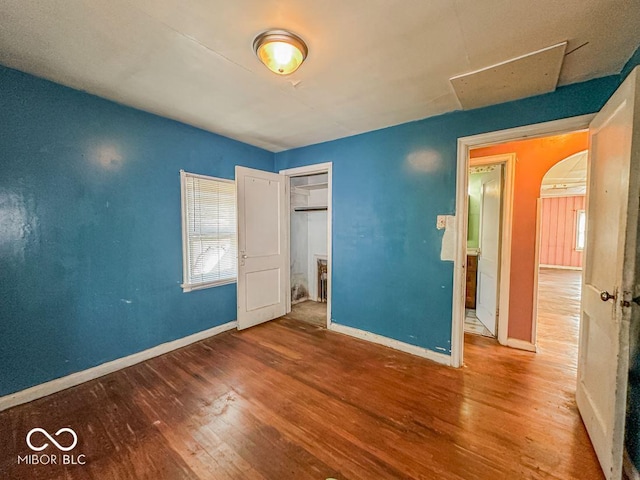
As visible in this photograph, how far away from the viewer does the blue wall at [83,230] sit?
186 cm

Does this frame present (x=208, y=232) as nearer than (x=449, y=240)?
No

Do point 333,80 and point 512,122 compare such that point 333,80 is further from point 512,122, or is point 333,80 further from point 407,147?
point 512,122

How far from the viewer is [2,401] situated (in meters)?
1.82

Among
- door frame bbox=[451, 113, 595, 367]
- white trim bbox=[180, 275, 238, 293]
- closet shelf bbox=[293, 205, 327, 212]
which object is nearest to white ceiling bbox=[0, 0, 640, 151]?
door frame bbox=[451, 113, 595, 367]

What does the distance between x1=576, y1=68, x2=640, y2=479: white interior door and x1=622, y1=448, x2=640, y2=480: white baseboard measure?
112 mm

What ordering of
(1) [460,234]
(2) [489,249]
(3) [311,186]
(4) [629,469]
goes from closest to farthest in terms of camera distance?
(4) [629,469]
(1) [460,234]
(2) [489,249]
(3) [311,186]

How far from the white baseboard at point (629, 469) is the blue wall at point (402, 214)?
1.22 meters

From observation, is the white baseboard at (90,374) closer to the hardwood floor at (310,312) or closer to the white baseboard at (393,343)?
the hardwood floor at (310,312)

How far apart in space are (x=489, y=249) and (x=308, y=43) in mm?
3120

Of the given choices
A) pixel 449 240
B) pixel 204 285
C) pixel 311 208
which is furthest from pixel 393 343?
pixel 311 208

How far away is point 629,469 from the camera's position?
1.35 m

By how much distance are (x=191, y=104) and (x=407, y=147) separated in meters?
2.22

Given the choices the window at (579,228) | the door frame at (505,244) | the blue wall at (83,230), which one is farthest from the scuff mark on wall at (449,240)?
the window at (579,228)

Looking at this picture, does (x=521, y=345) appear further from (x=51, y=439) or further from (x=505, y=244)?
(x=51, y=439)
